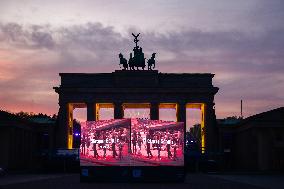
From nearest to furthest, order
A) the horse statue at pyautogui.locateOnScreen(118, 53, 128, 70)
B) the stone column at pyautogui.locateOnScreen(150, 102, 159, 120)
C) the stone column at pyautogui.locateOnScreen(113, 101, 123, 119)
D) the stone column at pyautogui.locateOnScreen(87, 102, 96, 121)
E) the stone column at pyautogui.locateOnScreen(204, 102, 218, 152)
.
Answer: the stone column at pyautogui.locateOnScreen(150, 102, 159, 120) < the stone column at pyautogui.locateOnScreen(113, 101, 123, 119) < the stone column at pyautogui.locateOnScreen(204, 102, 218, 152) < the stone column at pyautogui.locateOnScreen(87, 102, 96, 121) < the horse statue at pyautogui.locateOnScreen(118, 53, 128, 70)

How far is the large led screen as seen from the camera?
44062 mm

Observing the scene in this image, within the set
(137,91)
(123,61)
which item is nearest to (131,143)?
(137,91)

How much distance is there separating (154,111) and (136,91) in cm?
468

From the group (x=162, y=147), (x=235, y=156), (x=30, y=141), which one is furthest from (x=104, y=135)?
(x=235, y=156)

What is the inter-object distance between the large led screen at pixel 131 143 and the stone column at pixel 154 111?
6157cm

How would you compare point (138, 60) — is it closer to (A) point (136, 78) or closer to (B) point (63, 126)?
(A) point (136, 78)

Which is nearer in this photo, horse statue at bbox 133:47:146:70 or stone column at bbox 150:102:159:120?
stone column at bbox 150:102:159:120

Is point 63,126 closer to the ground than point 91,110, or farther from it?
closer to the ground

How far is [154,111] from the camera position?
107 metres

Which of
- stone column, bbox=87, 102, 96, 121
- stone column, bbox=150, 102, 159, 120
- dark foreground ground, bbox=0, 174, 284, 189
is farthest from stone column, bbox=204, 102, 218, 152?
dark foreground ground, bbox=0, 174, 284, 189

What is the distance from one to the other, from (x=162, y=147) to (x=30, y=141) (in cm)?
5966

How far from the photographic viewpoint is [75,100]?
108 m

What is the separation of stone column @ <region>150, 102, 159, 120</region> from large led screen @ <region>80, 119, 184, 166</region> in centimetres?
6157

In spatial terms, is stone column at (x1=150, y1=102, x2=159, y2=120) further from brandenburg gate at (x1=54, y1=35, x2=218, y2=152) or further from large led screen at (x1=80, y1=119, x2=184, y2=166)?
large led screen at (x1=80, y1=119, x2=184, y2=166)
